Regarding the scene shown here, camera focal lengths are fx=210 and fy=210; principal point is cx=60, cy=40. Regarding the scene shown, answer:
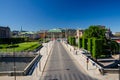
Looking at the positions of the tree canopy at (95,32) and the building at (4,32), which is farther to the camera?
the building at (4,32)

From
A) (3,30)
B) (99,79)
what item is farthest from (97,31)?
(3,30)

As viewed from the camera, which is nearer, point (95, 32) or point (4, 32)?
point (95, 32)

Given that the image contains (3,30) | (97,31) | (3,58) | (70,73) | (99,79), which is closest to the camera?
(99,79)

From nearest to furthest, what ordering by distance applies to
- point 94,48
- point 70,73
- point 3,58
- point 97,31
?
point 70,73, point 94,48, point 3,58, point 97,31

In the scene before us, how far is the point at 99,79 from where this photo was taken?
29234 millimetres

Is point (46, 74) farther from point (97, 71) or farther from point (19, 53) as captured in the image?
point (19, 53)

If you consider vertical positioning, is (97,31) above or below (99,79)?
above

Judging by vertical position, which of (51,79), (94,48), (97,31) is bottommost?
(51,79)

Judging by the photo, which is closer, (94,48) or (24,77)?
(24,77)

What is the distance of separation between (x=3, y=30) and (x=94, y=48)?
120 meters

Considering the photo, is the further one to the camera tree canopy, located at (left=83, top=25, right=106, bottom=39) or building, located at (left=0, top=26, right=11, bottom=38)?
building, located at (left=0, top=26, right=11, bottom=38)

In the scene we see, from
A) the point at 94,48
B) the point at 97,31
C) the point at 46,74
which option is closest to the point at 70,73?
the point at 46,74

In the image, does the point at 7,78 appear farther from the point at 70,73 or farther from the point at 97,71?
the point at 97,71

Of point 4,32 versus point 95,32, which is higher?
point 4,32
